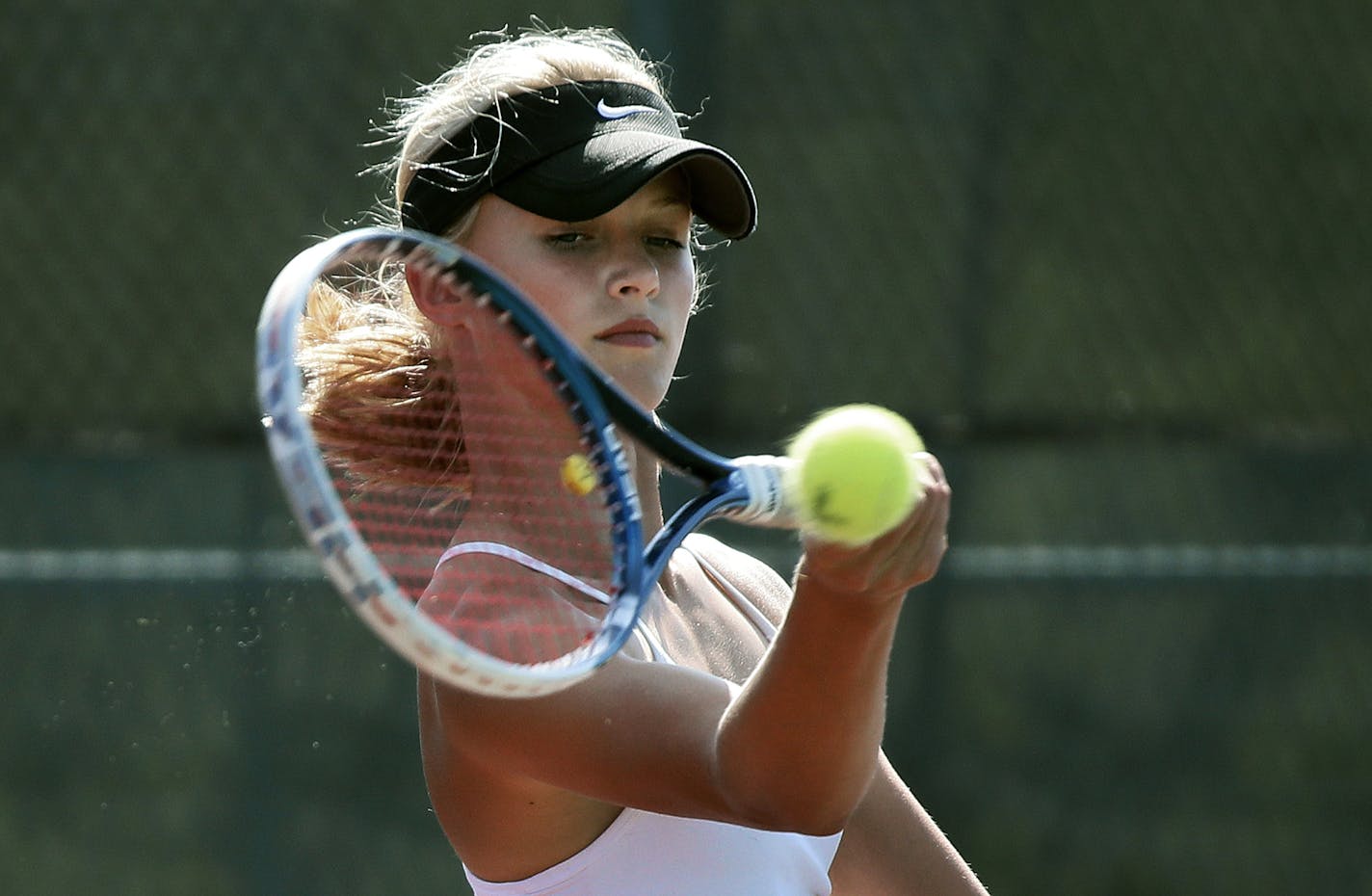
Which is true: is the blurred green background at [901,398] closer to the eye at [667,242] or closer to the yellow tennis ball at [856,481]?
the eye at [667,242]

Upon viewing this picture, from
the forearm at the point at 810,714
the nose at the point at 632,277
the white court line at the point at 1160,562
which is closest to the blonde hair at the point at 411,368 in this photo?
the nose at the point at 632,277

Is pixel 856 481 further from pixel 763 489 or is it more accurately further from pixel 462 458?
pixel 462 458

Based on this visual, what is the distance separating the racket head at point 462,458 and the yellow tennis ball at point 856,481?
19 cm

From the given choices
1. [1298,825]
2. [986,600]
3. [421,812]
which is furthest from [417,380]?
[1298,825]

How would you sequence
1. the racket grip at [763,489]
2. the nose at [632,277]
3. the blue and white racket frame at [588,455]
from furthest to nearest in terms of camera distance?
1. the nose at [632,277]
2. the racket grip at [763,489]
3. the blue and white racket frame at [588,455]

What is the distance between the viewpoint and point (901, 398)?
3443 millimetres

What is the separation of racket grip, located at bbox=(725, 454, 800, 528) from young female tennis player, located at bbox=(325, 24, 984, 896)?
0.41 ft

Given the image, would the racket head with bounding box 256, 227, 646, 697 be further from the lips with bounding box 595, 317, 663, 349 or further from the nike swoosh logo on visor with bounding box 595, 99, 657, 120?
the nike swoosh logo on visor with bounding box 595, 99, 657, 120

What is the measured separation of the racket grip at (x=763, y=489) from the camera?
1.49 meters

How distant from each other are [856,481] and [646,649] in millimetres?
370

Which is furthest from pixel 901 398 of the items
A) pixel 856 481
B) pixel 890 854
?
pixel 856 481

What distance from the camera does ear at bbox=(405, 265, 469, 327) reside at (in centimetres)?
155

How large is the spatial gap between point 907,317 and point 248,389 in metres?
1.23

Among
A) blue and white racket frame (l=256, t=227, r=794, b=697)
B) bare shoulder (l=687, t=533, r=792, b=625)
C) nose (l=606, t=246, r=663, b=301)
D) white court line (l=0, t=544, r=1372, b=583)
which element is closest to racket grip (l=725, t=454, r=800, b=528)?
blue and white racket frame (l=256, t=227, r=794, b=697)
